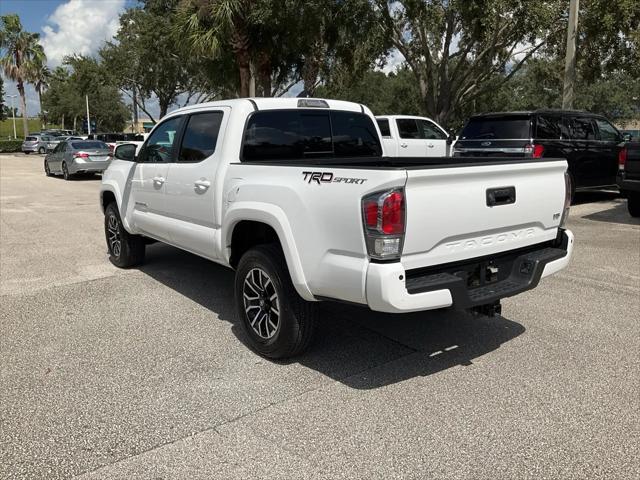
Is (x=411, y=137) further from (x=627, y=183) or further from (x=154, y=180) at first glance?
(x=154, y=180)

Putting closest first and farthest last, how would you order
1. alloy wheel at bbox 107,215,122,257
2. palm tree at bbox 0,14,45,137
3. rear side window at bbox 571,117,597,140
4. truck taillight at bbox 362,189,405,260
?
truck taillight at bbox 362,189,405,260, alloy wheel at bbox 107,215,122,257, rear side window at bbox 571,117,597,140, palm tree at bbox 0,14,45,137

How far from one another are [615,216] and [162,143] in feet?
29.5

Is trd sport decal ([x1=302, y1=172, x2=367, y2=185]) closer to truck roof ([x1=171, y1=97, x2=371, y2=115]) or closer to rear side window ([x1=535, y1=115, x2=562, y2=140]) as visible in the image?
truck roof ([x1=171, y1=97, x2=371, y2=115])

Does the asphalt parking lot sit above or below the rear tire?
below

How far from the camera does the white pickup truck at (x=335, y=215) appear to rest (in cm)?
330

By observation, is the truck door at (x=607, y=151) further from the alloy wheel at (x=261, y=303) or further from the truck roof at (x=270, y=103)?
the alloy wheel at (x=261, y=303)

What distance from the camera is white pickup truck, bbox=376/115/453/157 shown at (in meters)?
15.2

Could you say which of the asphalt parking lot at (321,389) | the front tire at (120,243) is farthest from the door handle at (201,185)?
the front tire at (120,243)

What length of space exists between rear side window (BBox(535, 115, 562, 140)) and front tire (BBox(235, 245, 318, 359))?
26.8ft

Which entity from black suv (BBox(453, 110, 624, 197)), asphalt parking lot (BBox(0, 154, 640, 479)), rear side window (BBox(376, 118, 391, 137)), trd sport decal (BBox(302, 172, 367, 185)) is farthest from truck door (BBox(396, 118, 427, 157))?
trd sport decal (BBox(302, 172, 367, 185))

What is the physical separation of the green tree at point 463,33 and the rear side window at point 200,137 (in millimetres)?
14410

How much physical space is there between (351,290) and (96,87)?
38.7m

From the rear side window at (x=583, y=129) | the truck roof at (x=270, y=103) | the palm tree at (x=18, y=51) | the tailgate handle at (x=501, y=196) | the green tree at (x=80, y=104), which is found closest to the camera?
the tailgate handle at (x=501, y=196)

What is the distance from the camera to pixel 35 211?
1247 cm
